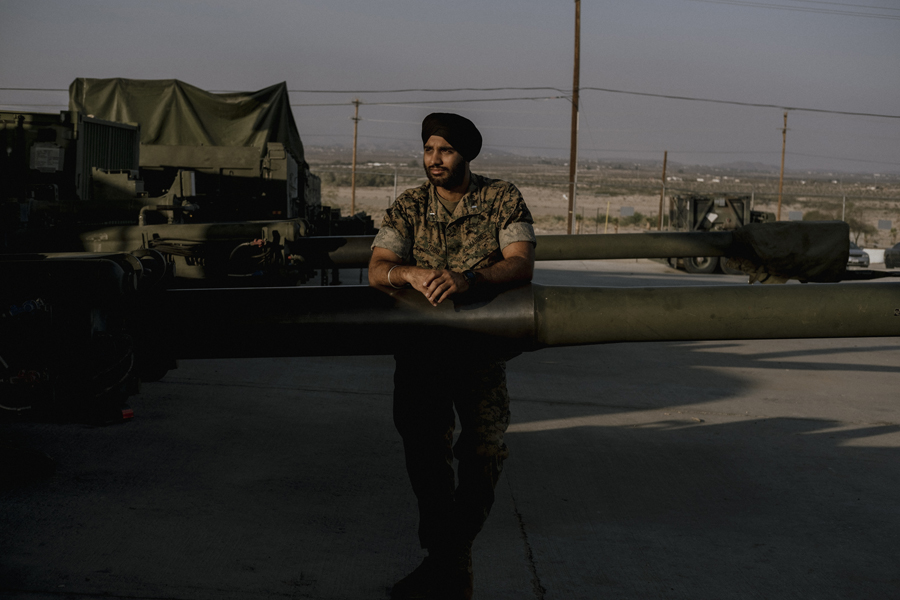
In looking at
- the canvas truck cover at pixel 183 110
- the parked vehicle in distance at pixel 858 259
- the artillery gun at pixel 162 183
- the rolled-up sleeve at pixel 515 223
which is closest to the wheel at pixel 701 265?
the parked vehicle in distance at pixel 858 259

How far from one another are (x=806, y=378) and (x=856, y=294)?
17.7 feet

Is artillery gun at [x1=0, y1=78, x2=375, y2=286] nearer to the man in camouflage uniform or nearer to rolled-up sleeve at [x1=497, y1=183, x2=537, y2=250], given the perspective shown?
the man in camouflage uniform

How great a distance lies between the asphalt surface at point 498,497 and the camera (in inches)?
137

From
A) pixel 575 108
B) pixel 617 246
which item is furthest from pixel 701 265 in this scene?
pixel 617 246

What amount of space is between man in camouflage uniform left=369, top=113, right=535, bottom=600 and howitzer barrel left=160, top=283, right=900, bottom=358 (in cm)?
22

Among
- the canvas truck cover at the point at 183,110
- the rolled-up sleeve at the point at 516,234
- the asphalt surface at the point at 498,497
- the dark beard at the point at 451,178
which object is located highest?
the canvas truck cover at the point at 183,110

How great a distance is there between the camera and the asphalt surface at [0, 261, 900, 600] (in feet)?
11.4

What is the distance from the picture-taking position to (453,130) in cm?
322

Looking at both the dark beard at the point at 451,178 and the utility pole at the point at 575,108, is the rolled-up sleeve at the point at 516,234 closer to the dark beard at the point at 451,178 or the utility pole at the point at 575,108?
the dark beard at the point at 451,178

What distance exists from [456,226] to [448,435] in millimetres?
800

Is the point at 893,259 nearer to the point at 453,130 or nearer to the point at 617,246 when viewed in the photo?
the point at 617,246

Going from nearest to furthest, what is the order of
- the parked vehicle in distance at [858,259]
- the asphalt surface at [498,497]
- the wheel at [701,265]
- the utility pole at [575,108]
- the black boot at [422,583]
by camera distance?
the black boot at [422,583] → the asphalt surface at [498,497] → the wheel at [701,265] → the parked vehicle in distance at [858,259] → the utility pole at [575,108]

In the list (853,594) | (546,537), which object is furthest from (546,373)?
(853,594)

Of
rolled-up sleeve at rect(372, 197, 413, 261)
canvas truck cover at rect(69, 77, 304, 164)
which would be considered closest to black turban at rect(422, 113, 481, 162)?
rolled-up sleeve at rect(372, 197, 413, 261)
